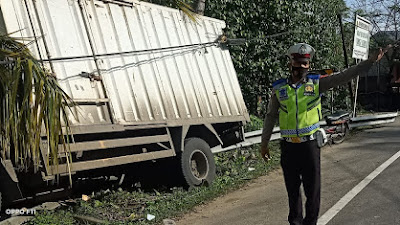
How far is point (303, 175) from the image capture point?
15.7ft

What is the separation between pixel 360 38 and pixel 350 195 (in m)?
10.3

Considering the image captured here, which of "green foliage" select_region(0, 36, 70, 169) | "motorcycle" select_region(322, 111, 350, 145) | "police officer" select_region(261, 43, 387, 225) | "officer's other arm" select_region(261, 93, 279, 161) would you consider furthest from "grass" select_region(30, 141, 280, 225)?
"motorcycle" select_region(322, 111, 350, 145)

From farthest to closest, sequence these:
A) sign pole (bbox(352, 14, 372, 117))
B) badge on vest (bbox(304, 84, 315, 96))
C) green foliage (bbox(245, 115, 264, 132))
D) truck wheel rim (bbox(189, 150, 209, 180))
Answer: sign pole (bbox(352, 14, 372, 117)) → green foliage (bbox(245, 115, 264, 132)) → truck wheel rim (bbox(189, 150, 209, 180)) → badge on vest (bbox(304, 84, 315, 96))

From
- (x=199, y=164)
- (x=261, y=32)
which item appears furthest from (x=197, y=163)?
(x=261, y=32)

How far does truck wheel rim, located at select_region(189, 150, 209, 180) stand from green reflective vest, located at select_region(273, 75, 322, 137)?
4484 millimetres

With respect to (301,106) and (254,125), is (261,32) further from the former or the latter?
(301,106)

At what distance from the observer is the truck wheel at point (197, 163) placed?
870 centimetres

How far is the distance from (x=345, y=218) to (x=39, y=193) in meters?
3.99

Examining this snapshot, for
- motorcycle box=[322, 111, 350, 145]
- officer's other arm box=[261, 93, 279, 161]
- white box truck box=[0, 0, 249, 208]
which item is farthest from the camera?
motorcycle box=[322, 111, 350, 145]

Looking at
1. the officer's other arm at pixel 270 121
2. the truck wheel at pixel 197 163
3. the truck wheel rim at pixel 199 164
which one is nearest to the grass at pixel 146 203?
the truck wheel at pixel 197 163

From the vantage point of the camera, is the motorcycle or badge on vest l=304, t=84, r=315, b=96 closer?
badge on vest l=304, t=84, r=315, b=96

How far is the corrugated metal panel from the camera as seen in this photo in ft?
22.4

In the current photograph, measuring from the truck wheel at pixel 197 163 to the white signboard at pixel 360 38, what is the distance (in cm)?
880

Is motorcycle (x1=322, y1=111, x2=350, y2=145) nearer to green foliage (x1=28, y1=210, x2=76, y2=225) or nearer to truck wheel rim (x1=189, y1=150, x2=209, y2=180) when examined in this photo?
truck wheel rim (x1=189, y1=150, x2=209, y2=180)
